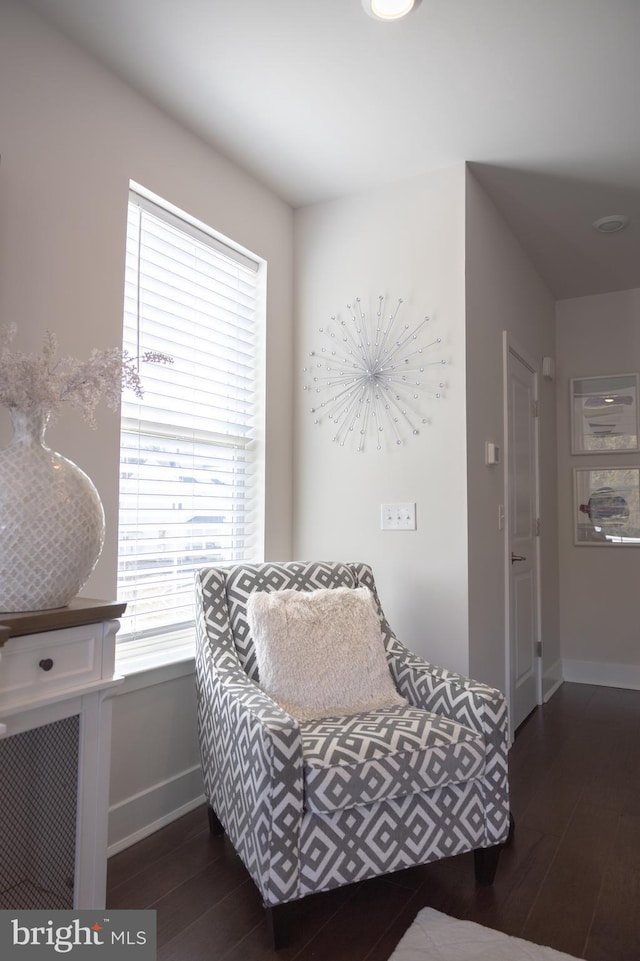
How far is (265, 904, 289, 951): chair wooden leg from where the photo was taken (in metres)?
1.61

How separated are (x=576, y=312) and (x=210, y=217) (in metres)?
2.89

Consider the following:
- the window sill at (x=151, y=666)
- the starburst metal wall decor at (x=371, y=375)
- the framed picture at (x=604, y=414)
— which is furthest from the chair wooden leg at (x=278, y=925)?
the framed picture at (x=604, y=414)

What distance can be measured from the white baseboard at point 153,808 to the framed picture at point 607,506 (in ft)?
10.1

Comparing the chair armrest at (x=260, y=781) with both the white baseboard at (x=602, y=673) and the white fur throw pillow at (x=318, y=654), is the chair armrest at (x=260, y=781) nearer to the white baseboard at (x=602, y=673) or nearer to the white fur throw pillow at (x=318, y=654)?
the white fur throw pillow at (x=318, y=654)

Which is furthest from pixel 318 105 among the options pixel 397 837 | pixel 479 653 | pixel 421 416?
pixel 397 837

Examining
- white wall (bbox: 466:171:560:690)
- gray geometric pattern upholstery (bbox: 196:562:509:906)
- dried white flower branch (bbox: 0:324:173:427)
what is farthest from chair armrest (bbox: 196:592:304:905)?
white wall (bbox: 466:171:560:690)

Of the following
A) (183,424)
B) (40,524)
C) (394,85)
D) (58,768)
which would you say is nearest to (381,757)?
(58,768)

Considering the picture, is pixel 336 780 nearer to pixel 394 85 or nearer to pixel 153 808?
pixel 153 808

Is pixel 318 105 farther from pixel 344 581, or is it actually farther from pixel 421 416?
pixel 344 581

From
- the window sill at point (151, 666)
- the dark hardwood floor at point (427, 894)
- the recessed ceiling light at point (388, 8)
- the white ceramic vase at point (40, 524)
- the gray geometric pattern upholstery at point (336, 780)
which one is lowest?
the dark hardwood floor at point (427, 894)

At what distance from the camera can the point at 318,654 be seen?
2.10 metres

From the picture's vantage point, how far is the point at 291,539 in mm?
3146

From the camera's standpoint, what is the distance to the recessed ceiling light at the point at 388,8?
1.89m

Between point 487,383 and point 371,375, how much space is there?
0.55 m
